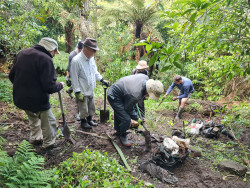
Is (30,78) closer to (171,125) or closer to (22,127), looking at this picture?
(22,127)

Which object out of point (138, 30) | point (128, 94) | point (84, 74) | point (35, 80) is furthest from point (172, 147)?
point (138, 30)

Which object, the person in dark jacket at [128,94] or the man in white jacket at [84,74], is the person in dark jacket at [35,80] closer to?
the man in white jacket at [84,74]

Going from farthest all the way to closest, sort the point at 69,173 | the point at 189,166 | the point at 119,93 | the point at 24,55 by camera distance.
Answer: the point at 119,93 → the point at 189,166 → the point at 24,55 → the point at 69,173

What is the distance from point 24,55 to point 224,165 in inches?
→ 160

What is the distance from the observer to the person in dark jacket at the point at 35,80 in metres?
2.90

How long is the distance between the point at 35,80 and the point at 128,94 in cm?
165

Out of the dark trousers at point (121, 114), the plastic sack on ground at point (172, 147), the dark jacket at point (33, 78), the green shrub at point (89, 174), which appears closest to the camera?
the green shrub at point (89, 174)

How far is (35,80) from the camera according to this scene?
117 inches

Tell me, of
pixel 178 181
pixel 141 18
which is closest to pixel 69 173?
pixel 178 181

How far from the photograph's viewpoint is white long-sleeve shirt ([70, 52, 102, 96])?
3.96 meters

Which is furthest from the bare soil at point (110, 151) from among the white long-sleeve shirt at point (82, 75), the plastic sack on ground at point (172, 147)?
the white long-sleeve shirt at point (82, 75)

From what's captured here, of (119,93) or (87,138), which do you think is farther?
(87,138)

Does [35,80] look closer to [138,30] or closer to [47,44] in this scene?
[47,44]

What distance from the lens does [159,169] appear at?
304 centimetres
